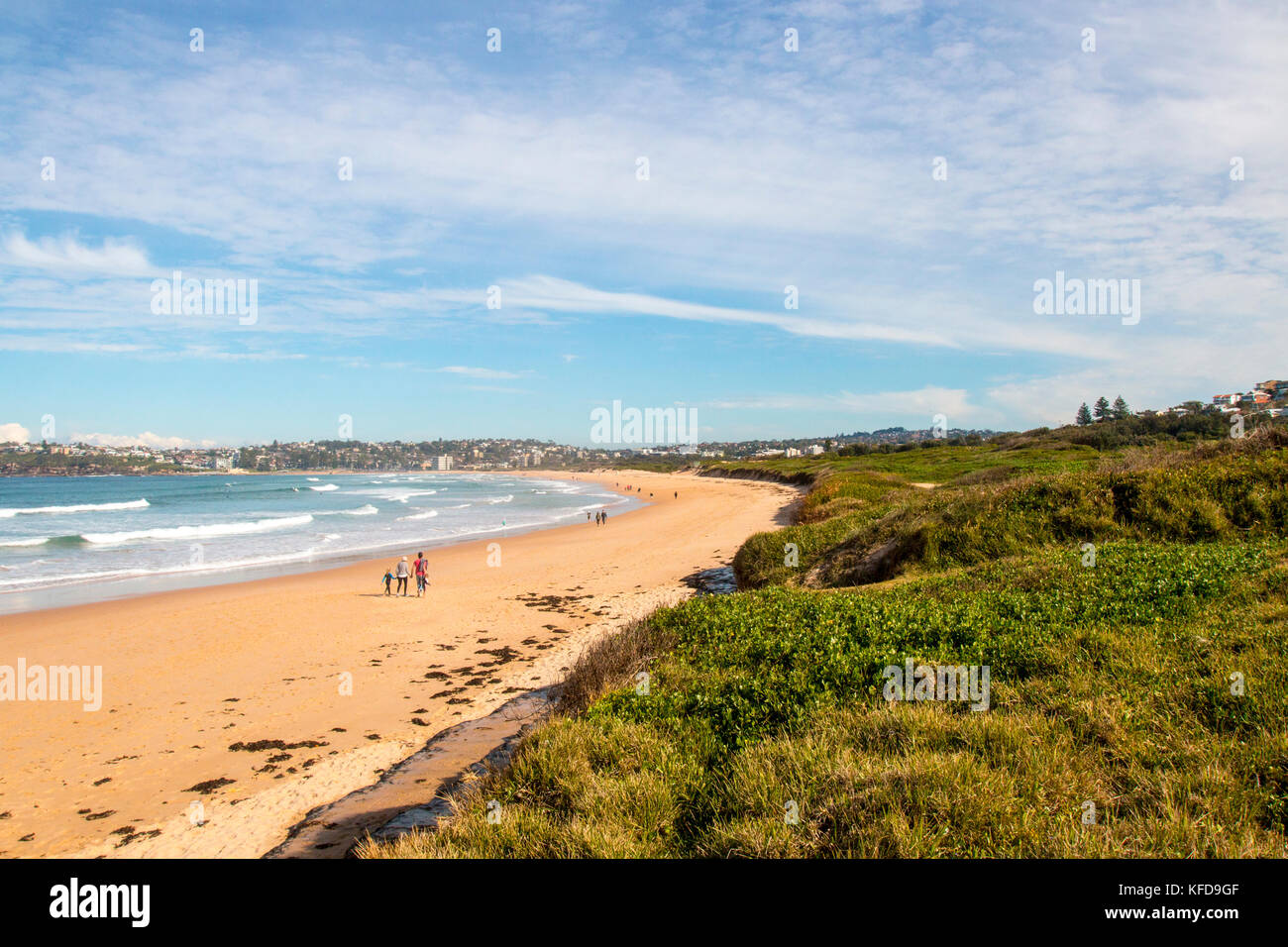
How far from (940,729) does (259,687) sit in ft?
42.3

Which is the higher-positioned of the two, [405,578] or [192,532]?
[405,578]

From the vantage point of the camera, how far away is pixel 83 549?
3241 cm

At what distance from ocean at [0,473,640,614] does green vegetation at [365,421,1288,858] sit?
2076cm

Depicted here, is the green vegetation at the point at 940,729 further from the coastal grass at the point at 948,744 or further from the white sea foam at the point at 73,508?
the white sea foam at the point at 73,508

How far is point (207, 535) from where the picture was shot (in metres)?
38.5

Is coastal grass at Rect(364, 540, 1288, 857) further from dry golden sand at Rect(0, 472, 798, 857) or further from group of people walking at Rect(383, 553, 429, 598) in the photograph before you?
group of people walking at Rect(383, 553, 429, 598)

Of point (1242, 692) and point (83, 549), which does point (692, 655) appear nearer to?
point (1242, 692)

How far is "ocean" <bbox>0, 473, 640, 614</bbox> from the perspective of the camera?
25.0 meters

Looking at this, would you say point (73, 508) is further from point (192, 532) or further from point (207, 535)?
point (207, 535)

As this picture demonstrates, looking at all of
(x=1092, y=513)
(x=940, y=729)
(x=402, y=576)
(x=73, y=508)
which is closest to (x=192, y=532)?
(x=402, y=576)

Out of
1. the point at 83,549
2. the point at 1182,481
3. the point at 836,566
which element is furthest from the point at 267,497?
the point at 1182,481

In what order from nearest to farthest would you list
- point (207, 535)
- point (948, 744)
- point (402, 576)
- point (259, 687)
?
point (948, 744), point (259, 687), point (402, 576), point (207, 535)

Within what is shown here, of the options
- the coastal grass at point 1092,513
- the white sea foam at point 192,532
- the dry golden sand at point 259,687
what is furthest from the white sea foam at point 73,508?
the coastal grass at point 1092,513
